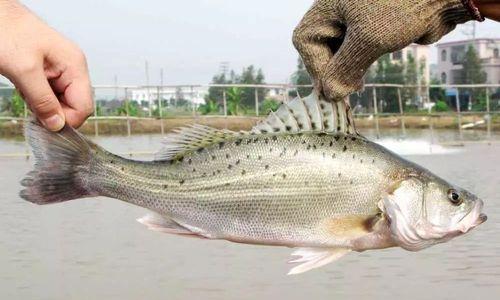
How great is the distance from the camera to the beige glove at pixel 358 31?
8.55 ft

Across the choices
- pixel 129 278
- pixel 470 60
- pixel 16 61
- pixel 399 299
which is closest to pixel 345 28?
pixel 16 61

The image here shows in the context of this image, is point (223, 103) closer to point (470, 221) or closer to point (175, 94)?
point (175, 94)

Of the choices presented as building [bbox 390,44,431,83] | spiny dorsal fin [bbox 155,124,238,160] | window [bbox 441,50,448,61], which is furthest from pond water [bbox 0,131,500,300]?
window [bbox 441,50,448,61]

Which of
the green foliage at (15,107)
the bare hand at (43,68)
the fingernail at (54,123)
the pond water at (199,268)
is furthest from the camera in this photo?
the green foliage at (15,107)

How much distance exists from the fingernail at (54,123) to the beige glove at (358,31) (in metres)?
0.72

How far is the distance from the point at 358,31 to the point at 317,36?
165mm

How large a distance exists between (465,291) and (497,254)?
125cm

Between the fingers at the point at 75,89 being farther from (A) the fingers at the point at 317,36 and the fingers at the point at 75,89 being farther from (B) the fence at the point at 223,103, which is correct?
(B) the fence at the point at 223,103

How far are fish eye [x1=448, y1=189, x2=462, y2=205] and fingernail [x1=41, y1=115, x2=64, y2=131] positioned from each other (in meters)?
1.03

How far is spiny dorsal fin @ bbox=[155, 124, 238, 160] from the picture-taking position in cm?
259

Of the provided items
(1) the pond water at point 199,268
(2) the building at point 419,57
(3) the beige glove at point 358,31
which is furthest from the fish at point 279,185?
(2) the building at point 419,57

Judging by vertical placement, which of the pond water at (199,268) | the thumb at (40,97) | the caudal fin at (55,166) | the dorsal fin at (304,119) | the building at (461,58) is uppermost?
the building at (461,58)

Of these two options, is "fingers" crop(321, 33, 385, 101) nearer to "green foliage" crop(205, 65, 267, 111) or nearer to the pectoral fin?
the pectoral fin

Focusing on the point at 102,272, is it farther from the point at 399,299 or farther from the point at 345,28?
the point at 345,28
